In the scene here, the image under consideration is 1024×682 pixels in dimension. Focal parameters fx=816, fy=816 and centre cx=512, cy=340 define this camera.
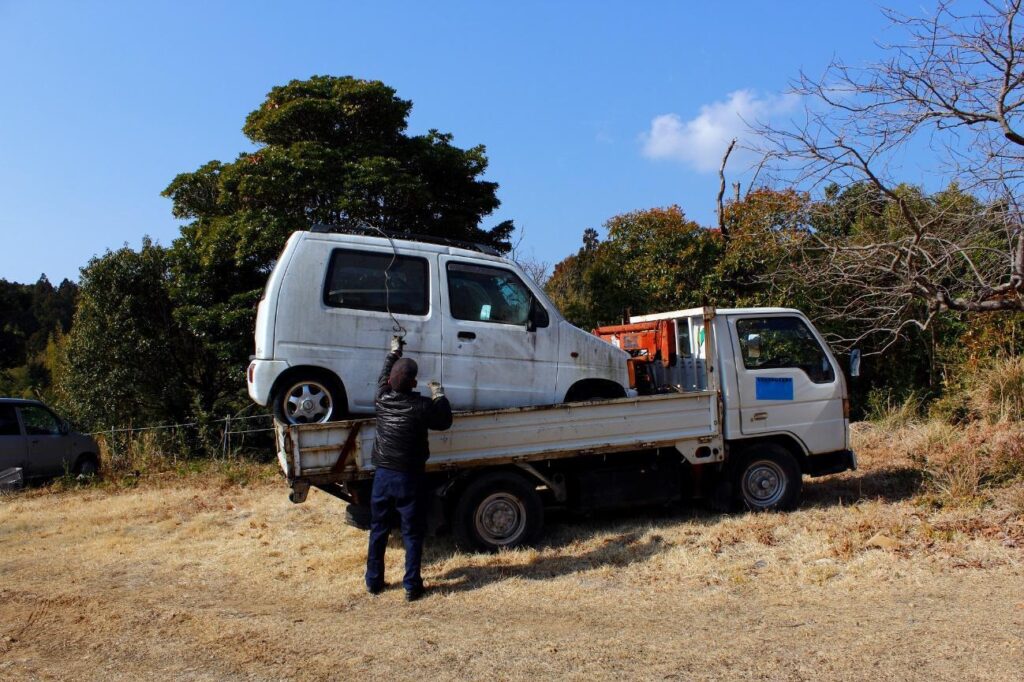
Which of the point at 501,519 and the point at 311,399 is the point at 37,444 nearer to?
the point at 311,399

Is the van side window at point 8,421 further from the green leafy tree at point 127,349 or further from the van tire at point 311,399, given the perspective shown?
the van tire at point 311,399

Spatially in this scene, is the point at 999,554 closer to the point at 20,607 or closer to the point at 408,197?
the point at 20,607

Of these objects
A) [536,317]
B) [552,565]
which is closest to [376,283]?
[536,317]

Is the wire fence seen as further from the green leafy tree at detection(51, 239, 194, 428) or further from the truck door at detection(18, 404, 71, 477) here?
the green leafy tree at detection(51, 239, 194, 428)

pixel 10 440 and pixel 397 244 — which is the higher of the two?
pixel 397 244

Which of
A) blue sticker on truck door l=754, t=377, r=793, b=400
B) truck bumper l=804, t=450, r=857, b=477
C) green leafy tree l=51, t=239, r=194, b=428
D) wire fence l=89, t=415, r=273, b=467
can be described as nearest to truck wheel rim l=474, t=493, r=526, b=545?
blue sticker on truck door l=754, t=377, r=793, b=400

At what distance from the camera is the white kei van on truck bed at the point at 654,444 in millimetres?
6875

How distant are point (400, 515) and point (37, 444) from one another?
8620 millimetres

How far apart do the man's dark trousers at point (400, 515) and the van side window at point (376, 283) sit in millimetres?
1436

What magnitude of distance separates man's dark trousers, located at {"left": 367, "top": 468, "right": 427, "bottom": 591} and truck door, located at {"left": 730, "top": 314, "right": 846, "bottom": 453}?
11.4ft

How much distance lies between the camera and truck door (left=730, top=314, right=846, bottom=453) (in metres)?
8.07

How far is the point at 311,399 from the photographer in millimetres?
6598

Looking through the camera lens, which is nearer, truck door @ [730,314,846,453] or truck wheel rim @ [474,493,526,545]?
truck wheel rim @ [474,493,526,545]

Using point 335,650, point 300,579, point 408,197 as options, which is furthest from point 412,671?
point 408,197
